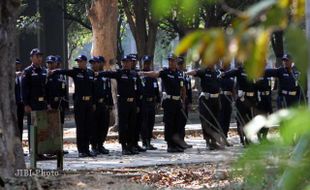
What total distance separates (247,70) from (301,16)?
0.26m

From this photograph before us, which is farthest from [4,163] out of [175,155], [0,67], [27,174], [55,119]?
[175,155]

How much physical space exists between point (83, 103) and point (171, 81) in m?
1.63

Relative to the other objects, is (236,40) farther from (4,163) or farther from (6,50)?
(6,50)

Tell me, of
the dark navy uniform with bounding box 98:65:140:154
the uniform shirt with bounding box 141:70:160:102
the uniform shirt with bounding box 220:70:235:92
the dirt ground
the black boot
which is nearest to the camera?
the dirt ground

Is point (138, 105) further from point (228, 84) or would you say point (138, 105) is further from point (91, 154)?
point (228, 84)

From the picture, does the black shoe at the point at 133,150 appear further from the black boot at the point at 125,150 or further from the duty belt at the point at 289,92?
the duty belt at the point at 289,92

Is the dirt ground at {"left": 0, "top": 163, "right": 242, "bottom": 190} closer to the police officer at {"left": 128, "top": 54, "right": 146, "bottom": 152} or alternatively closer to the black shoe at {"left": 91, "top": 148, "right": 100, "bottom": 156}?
the black shoe at {"left": 91, "top": 148, "right": 100, "bottom": 156}

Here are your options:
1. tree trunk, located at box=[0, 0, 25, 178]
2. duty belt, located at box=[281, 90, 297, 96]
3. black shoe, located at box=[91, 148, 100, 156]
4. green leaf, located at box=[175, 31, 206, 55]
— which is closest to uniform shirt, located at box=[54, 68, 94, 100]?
black shoe, located at box=[91, 148, 100, 156]

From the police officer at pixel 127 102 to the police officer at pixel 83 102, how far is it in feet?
1.38

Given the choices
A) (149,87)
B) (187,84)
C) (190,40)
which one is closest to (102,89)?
(149,87)

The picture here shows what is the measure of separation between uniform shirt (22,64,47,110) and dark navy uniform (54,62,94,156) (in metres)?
0.42

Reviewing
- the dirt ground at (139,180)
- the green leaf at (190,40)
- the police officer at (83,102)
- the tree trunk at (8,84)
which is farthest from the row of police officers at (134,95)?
the green leaf at (190,40)

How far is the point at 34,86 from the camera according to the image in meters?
12.6

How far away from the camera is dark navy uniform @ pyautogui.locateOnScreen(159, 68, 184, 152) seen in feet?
44.0
